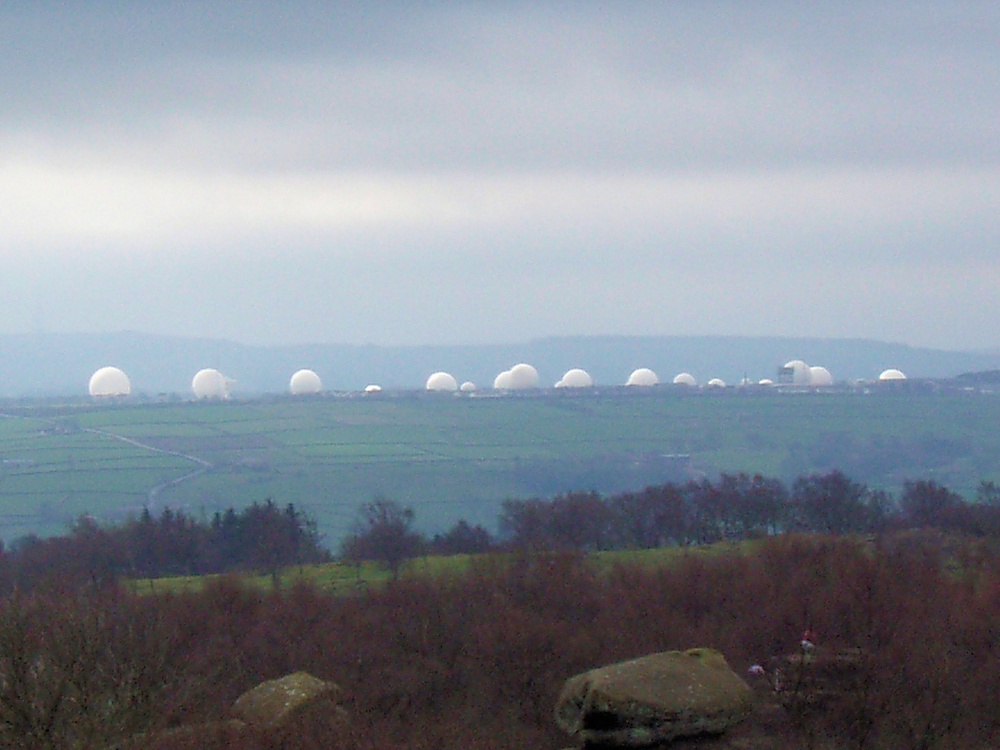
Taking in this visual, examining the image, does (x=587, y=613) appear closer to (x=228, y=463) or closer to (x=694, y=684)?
(x=694, y=684)

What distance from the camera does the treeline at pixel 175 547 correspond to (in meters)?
56.5

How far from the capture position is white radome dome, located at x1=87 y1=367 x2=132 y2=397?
484 ft

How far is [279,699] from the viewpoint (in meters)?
25.1

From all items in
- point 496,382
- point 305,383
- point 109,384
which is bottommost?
point 496,382

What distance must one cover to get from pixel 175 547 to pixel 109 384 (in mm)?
93321

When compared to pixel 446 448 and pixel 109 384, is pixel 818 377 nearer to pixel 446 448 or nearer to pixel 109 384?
pixel 446 448

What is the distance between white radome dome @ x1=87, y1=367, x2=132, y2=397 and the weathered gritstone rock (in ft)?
409

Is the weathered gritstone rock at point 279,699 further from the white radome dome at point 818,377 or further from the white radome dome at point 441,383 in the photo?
the white radome dome at point 818,377

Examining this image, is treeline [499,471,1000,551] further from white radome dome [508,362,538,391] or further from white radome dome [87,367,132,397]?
white radome dome [87,367,132,397]

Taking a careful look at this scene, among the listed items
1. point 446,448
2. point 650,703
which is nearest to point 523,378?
point 446,448

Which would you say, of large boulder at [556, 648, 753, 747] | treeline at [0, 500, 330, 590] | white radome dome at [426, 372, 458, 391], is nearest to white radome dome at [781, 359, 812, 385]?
white radome dome at [426, 372, 458, 391]

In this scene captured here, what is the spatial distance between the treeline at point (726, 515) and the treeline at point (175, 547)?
11155 mm

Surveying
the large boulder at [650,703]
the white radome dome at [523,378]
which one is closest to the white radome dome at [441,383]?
the white radome dome at [523,378]

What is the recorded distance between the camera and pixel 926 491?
2685 inches
